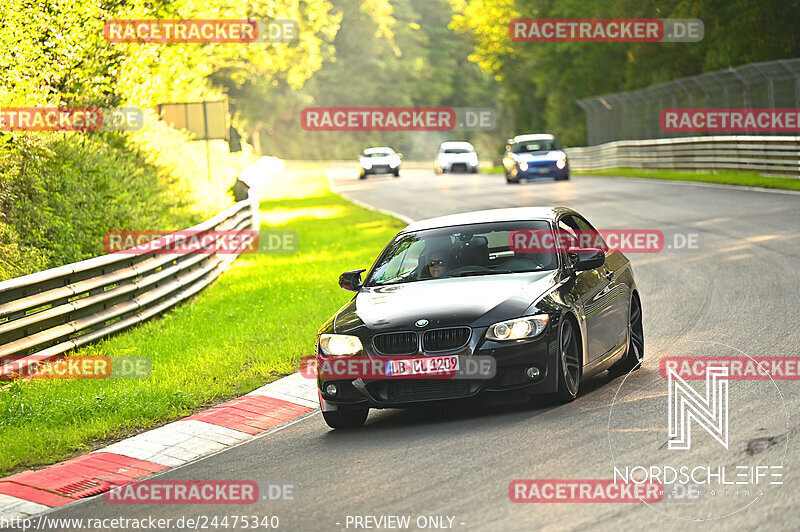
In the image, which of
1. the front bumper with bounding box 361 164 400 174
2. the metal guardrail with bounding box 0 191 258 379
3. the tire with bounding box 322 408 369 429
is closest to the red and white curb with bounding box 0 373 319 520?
the tire with bounding box 322 408 369 429

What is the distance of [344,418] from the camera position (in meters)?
8.35

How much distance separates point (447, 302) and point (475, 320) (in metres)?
0.36

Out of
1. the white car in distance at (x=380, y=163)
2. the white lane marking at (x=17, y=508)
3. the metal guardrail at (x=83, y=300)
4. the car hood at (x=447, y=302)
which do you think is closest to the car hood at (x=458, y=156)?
the white car in distance at (x=380, y=163)

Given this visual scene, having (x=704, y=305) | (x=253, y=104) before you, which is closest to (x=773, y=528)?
(x=704, y=305)

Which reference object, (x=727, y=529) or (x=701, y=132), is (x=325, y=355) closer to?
(x=727, y=529)

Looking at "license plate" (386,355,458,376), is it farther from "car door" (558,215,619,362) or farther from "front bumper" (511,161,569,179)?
"front bumper" (511,161,569,179)

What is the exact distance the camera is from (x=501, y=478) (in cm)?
642

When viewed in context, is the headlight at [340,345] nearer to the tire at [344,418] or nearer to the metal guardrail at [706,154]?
the tire at [344,418]

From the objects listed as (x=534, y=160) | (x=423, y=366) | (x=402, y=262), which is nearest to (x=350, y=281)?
(x=402, y=262)

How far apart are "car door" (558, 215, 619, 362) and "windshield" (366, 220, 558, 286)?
0.30m

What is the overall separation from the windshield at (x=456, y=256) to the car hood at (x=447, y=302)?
0.62ft

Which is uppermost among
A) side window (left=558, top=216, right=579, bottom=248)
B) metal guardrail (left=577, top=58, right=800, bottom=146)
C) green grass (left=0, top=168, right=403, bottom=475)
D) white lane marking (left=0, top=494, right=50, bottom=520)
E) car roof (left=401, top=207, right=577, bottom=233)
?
metal guardrail (left=577, top=58, right=800, bottom=146)

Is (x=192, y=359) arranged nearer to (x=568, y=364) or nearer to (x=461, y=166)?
(x=568, y=364)

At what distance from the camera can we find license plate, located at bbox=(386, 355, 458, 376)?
781 cm
